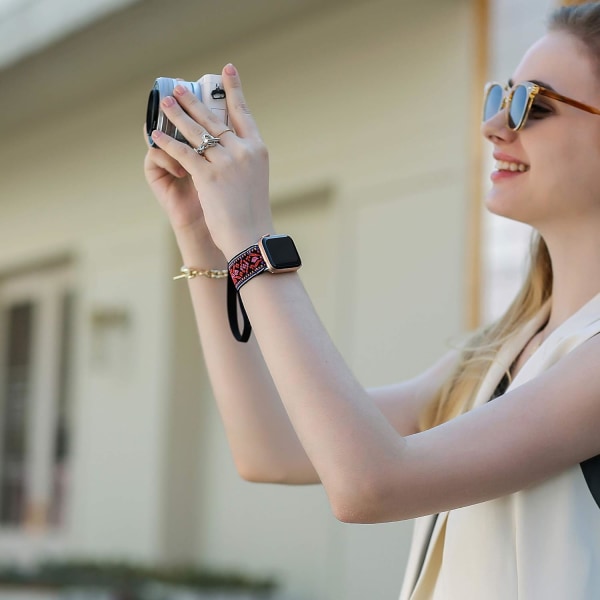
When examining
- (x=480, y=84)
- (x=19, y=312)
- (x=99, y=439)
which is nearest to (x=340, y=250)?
(x=480, y=84)

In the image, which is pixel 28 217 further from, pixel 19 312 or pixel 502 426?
pixel 502 426

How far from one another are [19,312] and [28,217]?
0.93m

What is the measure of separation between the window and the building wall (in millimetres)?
414

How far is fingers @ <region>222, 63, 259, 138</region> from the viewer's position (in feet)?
4.67

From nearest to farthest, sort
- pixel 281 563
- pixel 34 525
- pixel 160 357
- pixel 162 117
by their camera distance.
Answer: pixel 162 117 < pixel 281 563 < pixel 160 357 < pixel 34 525

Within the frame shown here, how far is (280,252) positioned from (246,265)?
0.05 meters

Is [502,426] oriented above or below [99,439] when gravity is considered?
below

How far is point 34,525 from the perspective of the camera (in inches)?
323

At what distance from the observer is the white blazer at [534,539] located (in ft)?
4.47

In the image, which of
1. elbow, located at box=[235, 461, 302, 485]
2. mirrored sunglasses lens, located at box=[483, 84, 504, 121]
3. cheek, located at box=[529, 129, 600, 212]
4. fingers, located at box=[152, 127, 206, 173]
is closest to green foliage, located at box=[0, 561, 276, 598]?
elbow, located at box=[235, 461, 302, 485]

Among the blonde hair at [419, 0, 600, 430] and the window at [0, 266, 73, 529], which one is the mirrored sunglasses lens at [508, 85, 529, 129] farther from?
the window at [0, 266, 73, 529]

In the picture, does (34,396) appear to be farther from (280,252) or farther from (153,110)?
(280,252)

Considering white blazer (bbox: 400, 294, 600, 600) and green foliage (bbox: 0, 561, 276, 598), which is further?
green foliage (bbox: 0, 561, 276, 598)

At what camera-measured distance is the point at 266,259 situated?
4.33ft
